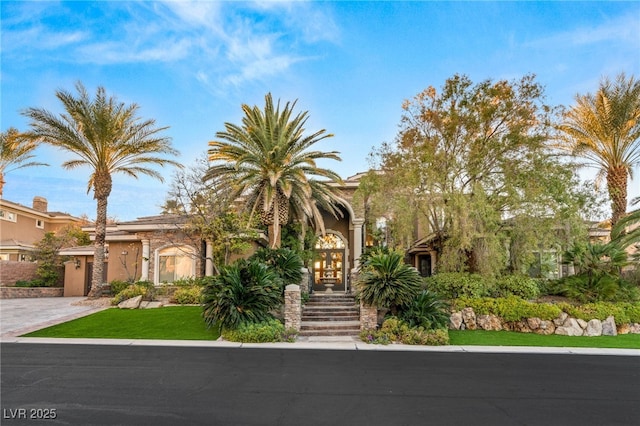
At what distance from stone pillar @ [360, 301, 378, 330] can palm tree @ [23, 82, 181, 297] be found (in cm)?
1245

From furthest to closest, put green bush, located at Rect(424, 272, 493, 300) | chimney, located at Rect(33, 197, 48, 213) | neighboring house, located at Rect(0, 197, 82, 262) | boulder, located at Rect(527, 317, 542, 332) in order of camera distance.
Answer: chimney, located at Rect(33, 197, 48, 213), neighboring house, located at Rect(0, 197, 82, 262), green bush, located at Rect(424, 272, 493, 300), boulder, located at Rect(527, 317, 542, 332)

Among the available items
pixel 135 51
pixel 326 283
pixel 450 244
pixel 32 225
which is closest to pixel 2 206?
pixel 32 225

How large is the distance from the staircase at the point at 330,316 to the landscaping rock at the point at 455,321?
3.32 meters

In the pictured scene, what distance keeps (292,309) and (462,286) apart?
6489 mm

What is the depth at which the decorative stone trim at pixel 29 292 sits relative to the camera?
20297 millimetres

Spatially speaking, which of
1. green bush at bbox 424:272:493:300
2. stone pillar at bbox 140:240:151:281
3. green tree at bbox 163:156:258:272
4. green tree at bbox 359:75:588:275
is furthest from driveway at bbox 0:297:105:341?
green bush at bbox 424:272:493:300

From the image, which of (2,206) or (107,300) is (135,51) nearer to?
(107,300)

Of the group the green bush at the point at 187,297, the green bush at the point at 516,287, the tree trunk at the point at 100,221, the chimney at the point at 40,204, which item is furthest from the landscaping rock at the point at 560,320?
the chimney at the point at 40,204

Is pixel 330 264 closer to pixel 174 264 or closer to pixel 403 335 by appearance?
pixel 174 264

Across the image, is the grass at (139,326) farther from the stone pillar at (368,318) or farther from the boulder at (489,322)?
the boulder at (489,322)

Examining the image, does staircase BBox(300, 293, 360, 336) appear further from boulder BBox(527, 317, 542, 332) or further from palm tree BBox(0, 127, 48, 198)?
palm tree BBox(0, 127, 48, 198)

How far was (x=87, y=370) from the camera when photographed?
8.04m

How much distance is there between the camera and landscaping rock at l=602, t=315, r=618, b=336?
1294cm

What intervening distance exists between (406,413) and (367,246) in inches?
592
